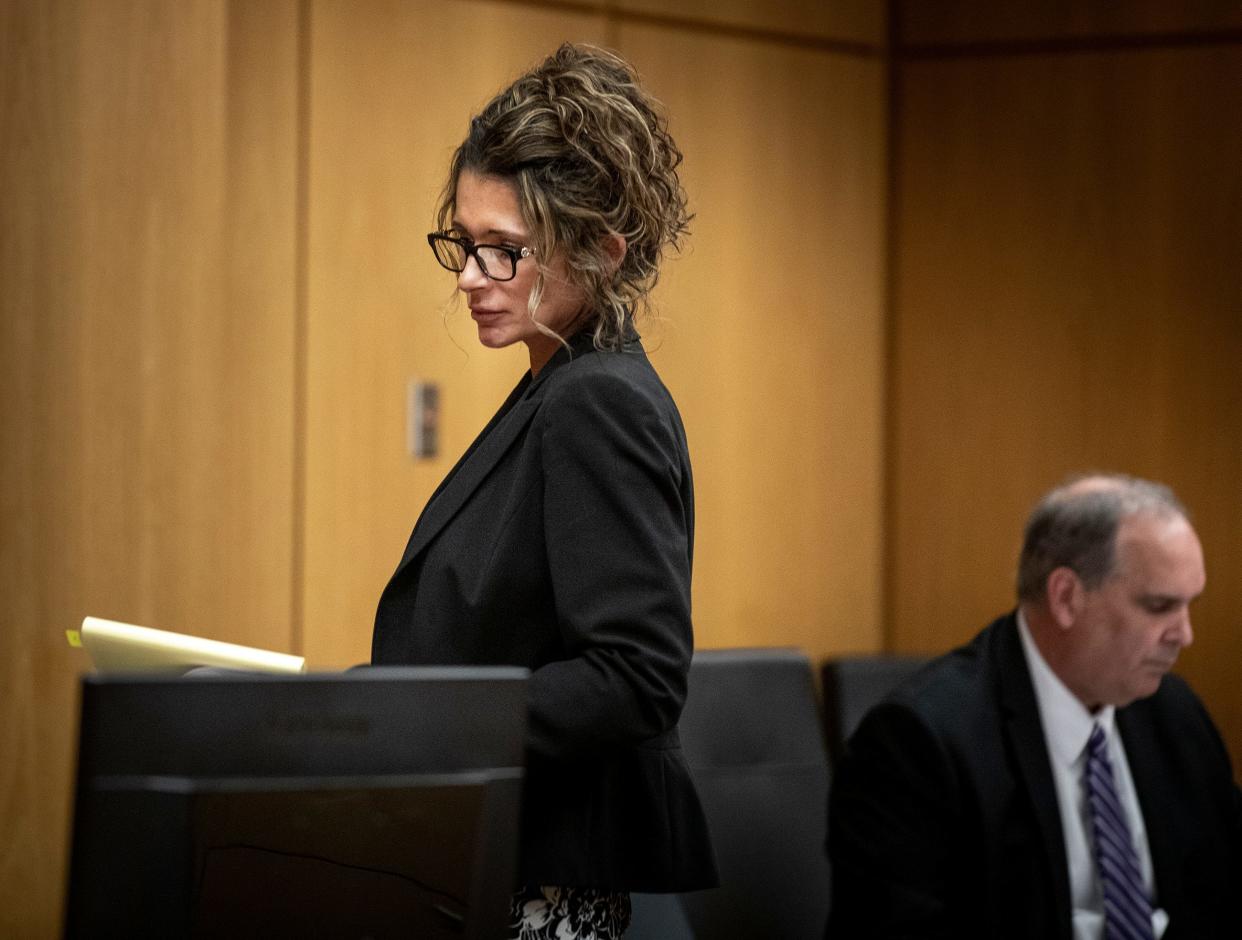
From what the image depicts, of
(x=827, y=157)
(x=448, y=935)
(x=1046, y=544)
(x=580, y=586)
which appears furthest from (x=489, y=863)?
(x=827, y=157)

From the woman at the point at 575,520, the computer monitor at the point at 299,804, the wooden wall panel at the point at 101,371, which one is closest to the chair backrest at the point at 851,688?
the wooden wall panel at the point at 101,371

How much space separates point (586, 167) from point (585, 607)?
16.6 inches

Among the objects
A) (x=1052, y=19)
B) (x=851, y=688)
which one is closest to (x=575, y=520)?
(x=851, y=688)

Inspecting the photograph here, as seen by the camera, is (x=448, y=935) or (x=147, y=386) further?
(x=147, y=386)

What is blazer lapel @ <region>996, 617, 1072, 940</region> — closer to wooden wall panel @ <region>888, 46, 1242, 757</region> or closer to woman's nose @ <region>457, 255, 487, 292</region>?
woman's nose @ <region>457, 255, 487, 292</region>

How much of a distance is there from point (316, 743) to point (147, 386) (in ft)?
7.40

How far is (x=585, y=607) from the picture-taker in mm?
1410

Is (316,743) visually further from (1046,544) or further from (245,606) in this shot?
(245,606)

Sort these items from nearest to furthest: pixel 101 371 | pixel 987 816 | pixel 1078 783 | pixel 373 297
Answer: pixel 987 816 < pixel 1078 783 < pixel 101 371 < pixel 373 297

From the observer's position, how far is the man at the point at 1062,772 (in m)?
2.28

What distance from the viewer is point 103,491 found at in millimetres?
3154

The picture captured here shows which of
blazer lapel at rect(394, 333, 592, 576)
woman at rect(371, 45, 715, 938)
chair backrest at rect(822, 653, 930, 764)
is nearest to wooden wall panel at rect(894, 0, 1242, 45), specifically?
chair backrest at rect(822, 653, 930, 764)

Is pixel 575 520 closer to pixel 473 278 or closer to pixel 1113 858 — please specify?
pixel 473 278

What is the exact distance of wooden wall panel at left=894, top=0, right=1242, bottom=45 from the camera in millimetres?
4418
